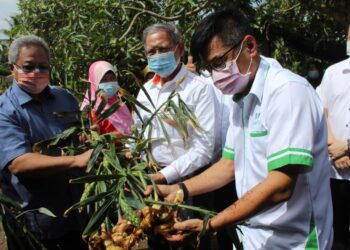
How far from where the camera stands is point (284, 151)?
1538mm

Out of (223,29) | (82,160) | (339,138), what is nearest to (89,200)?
(82,160)

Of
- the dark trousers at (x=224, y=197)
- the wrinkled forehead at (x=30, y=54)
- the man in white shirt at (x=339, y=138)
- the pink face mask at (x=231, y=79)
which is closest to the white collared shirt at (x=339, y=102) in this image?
the man in white shirt at (x=339, y=138)

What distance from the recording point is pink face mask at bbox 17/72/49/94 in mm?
2395

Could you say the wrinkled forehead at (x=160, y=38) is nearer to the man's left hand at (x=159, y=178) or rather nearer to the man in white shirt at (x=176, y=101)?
the man in white shirt at (x=176, y=101)

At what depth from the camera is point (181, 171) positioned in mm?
2545

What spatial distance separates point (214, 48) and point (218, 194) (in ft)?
5.32

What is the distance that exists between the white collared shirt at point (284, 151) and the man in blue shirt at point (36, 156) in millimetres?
823

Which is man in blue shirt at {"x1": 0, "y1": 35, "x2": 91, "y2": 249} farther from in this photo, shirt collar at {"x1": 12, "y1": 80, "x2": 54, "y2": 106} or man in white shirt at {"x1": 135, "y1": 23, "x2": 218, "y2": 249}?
man in white shirt at {"x1": 135, "y1": 23, "x2": 218, "y2": 249}

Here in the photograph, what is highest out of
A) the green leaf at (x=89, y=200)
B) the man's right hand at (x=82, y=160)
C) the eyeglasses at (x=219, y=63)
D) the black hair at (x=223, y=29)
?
the black hair at (x=223, y=29)

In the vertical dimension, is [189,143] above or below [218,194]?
above

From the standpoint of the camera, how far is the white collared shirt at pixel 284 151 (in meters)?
1.54

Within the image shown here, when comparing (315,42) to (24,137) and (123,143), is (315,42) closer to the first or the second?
(123,143)

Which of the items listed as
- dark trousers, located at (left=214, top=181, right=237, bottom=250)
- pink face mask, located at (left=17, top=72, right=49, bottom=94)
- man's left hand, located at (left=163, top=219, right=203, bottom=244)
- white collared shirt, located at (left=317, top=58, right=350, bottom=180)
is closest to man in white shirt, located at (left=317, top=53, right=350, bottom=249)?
white collared shirt, located at (left=317, top=58, right=350, bottom=180)

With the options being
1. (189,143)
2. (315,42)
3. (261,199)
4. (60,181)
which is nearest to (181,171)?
(189,143)
